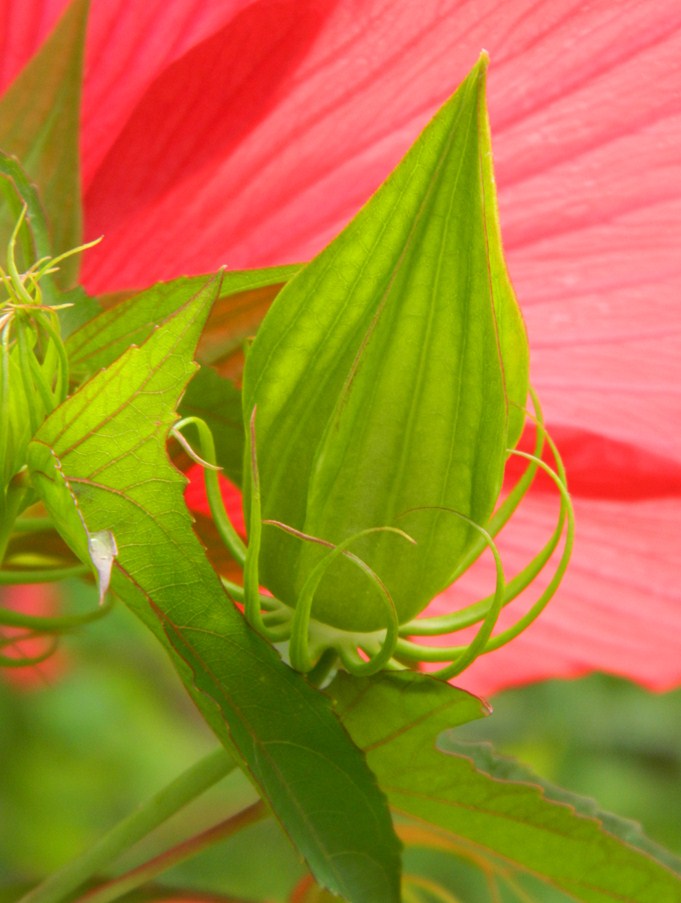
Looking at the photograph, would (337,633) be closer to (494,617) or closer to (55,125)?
(494,617)

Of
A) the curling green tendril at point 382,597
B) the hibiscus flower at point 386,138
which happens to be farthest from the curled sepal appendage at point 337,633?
the hibiscus flower at point 386,138

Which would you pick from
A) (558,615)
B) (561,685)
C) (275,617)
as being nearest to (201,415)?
(275,617)

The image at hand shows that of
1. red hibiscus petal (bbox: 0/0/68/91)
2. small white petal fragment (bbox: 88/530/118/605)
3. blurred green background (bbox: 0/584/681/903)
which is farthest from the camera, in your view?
blurred green background (bbox: 0/584/681/903)

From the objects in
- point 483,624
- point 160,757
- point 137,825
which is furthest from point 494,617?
point 160,757

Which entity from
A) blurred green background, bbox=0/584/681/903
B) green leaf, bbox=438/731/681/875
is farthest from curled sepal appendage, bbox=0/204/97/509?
blurred green background, bbox=0/584/681/903

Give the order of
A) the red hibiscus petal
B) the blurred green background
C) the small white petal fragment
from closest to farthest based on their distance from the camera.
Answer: the small white petal fragment → the red hibiscus petal → the blurred green background

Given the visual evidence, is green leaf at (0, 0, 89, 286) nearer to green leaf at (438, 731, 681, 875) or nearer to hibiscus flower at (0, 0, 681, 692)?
hibiscus flower at (0, 0, 681, 692)

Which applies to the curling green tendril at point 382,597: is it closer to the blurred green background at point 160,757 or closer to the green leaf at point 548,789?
the green leaf at point 548,789
